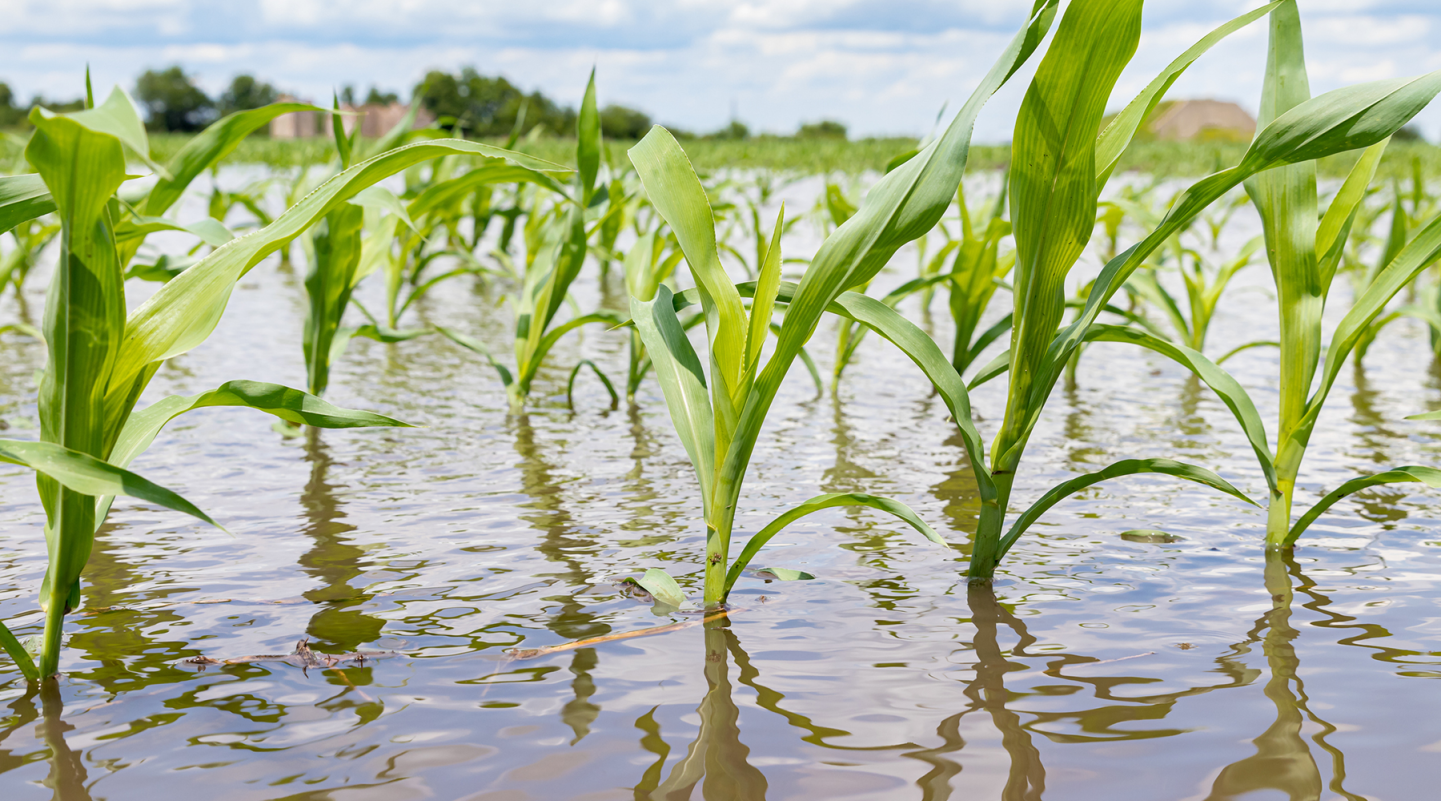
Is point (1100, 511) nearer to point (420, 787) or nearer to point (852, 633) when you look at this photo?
point (852, 633)

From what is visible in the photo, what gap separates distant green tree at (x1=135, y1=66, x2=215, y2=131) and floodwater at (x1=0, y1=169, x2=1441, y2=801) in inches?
3013

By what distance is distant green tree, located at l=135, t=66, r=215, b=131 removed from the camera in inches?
2835

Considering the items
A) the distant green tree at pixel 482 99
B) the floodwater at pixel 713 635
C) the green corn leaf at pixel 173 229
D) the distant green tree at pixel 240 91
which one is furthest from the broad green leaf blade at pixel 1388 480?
the distant green tree at pixel 240 91

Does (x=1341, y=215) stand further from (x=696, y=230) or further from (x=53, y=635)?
(x=53, y=635)

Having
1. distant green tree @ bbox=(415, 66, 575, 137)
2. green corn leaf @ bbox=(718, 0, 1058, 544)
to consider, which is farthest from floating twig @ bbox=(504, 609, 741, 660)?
distant green tree @ bbox=(415, 66, 575, 137)

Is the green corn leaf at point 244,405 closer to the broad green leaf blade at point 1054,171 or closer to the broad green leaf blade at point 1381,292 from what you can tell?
the broad green leaf blade at point 1054,171

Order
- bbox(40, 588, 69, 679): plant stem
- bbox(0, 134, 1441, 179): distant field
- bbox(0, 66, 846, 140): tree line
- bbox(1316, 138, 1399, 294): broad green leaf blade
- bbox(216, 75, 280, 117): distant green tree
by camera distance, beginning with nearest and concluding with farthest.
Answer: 1. bbox(40, 588, 69, 679): plant stem
2. bbox(1316, 138, 1399, 294): broad green leaf blade
3. bbox(0, 134, 1441, 179): distant field
4. bbox(0, 66, 846, 140): tree line
5. bbox(216, 75, 280, 117): distant green tree

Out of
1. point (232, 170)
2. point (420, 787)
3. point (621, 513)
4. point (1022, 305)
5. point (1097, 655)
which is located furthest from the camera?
point (232, 170)

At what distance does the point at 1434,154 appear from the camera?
18781 millimetres

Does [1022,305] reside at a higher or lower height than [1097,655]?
higher

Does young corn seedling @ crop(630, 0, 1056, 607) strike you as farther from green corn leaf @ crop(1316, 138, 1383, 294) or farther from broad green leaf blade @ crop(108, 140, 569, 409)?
green corn leaf @ crop(1316, 138, 1383, 294)

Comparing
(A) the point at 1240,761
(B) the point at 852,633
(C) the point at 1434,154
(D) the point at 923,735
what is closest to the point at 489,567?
(B) the point at 852,633

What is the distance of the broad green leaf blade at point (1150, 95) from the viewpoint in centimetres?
130

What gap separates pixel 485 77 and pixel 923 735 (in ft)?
233
